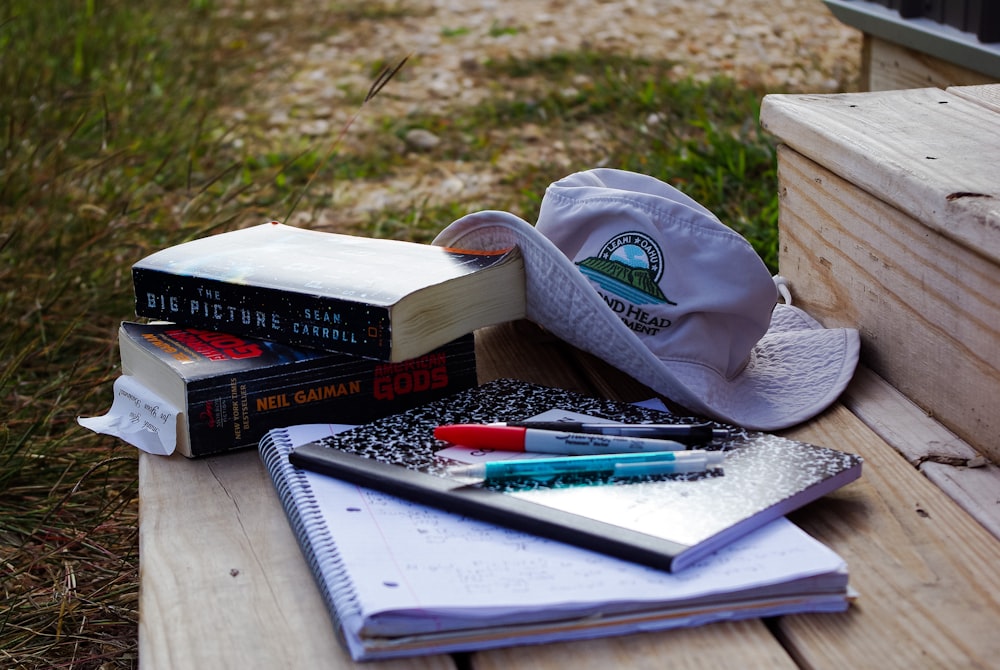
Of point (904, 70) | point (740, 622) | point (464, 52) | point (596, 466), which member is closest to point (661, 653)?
point (740, 622)

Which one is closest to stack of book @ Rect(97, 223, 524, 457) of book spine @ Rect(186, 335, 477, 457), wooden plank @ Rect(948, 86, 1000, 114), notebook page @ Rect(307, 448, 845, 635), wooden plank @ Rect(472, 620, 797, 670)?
book spine @ Rect(186, 335, 477, 457)

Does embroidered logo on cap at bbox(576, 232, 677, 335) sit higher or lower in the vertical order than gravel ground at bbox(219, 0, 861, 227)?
higher

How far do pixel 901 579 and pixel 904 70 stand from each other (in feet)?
6.17

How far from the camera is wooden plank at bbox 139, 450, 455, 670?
32.5 inches

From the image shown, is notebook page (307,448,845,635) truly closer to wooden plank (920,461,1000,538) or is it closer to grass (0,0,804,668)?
wooden plank (920,461,1000,538)

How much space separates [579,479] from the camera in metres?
0.96

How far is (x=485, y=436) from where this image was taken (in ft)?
3.34

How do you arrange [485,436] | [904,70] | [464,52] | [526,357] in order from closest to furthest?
[485,436]
[526,357]
[904,70]
[464,52]

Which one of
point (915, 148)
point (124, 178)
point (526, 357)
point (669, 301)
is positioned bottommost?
point (124, 178)

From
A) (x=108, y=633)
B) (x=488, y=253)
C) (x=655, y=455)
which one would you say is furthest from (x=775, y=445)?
(x=108, y=633)

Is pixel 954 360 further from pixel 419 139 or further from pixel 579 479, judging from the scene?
pixel 419 139

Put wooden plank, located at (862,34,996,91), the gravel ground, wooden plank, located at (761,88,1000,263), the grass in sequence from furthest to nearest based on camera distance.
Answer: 1. the gravel ground
2. wooden plank, located at (862,34,996,91)
3. the grass
4. wooden plank, located at (761,88,1000,263)

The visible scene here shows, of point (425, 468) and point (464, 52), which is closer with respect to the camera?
point (425, 468)

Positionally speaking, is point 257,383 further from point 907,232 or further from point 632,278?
point 907,232
